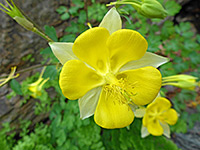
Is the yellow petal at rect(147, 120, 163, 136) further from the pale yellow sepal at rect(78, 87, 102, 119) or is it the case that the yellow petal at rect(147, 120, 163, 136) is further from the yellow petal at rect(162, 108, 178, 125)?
the pale yellow sepal at rect(78, 87, 102, 119)

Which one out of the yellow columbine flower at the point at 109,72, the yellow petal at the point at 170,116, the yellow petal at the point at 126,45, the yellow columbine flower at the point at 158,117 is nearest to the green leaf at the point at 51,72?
the yellow columbine flower at the point at 109,72

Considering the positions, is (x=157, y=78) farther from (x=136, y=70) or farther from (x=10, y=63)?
(x=10, y=63)

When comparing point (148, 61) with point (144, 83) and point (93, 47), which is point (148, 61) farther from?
point (93, 47)

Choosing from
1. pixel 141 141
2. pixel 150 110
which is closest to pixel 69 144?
pixel 141 141

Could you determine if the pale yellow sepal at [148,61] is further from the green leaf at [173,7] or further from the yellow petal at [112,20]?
the green leaf at [173,7]

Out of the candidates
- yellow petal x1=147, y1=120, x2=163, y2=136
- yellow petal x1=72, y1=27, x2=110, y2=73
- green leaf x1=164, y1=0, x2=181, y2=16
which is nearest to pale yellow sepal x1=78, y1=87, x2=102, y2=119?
yellow petal x1=72, y1=27, x2=110, y2=73
